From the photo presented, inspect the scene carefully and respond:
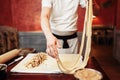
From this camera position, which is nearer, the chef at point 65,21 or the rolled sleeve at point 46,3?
the rolled sleeve at point 46,3

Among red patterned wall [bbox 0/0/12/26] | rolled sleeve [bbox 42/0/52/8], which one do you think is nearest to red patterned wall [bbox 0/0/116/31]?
red patterned wall [bbox 0/0/12/26]

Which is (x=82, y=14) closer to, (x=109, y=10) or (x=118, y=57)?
(x=118, y=57)

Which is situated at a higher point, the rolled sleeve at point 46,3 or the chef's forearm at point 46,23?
the rolled sleeve at point 46,3

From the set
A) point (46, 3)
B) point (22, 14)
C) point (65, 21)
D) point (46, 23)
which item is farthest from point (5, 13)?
point (46, 23)

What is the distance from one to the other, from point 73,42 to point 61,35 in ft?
0.45

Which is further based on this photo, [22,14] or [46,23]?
[22,14]

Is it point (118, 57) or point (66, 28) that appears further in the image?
point (118, 57)

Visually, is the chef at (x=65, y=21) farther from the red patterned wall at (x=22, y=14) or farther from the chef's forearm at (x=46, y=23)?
the red patterned wall at (x=22, y=14)

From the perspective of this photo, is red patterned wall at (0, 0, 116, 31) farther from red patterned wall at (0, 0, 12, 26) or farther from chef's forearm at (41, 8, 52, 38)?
chef's forearm at (41, 8, 52, 38)

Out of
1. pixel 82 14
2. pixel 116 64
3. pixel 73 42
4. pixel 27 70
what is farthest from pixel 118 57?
pixel 27 70

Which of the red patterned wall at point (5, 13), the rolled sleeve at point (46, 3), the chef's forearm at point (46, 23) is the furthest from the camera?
the red patterned wall at point (5, 13)

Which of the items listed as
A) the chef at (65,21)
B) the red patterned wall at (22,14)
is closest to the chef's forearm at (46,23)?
the chef at (65,21)

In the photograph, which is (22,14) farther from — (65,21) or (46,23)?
(46,23)

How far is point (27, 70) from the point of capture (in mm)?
1227
